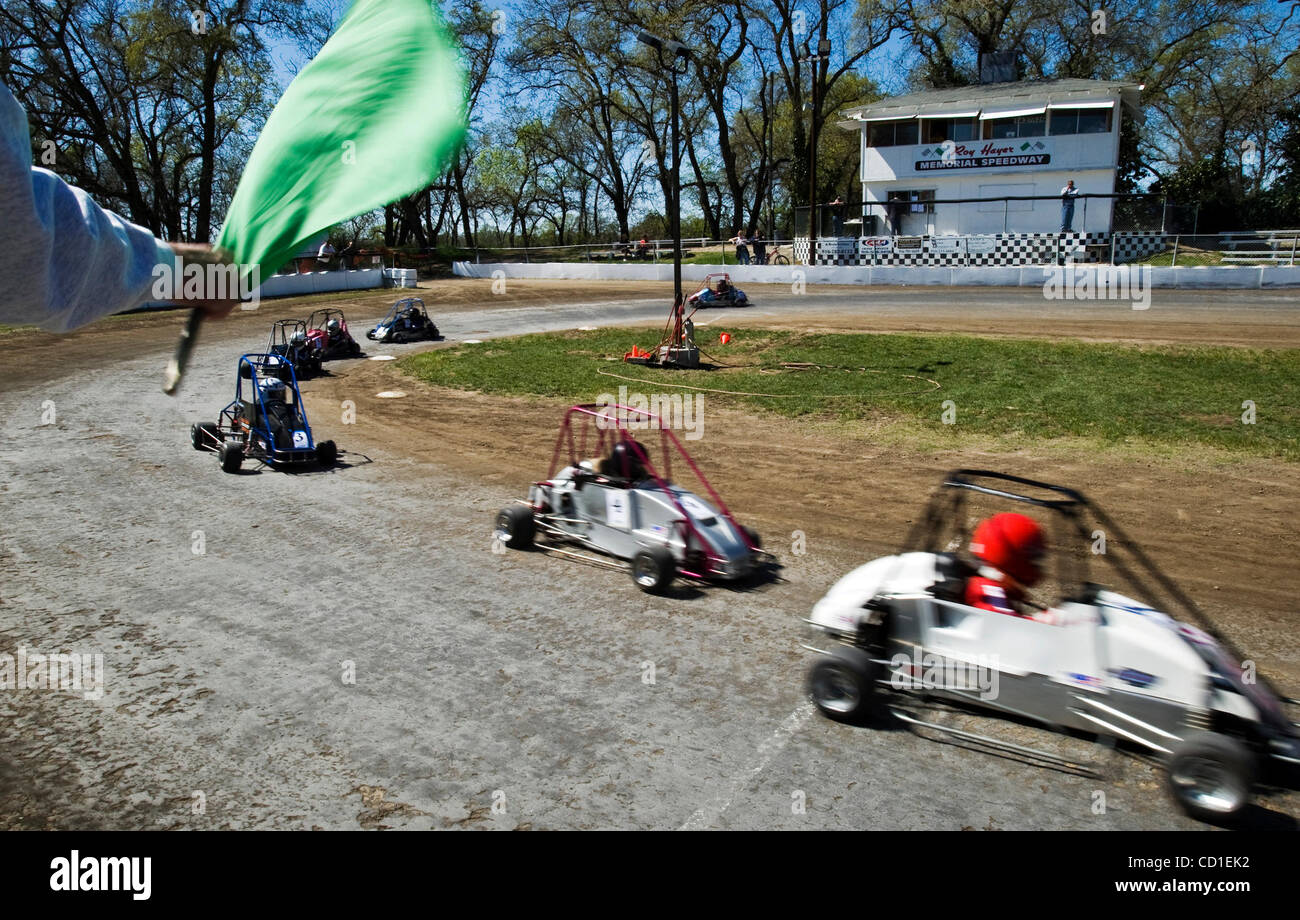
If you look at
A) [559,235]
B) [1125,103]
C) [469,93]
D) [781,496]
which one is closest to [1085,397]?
[781,496]

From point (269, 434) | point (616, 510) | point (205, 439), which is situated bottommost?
point (616, 510)

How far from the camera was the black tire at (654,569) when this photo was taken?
310 inches

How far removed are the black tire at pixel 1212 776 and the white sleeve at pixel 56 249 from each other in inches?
208

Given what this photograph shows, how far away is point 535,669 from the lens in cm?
662

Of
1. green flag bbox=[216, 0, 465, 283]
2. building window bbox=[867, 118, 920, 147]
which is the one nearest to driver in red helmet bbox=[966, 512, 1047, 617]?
green flag bbox=[216, 0, 465, 283]

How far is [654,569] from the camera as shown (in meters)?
7.91

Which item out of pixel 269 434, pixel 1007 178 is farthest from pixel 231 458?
pixel 1007 178

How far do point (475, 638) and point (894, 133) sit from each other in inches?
1410

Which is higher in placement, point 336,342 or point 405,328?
point 405,328

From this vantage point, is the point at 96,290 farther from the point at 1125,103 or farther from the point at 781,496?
the point at 1125,103

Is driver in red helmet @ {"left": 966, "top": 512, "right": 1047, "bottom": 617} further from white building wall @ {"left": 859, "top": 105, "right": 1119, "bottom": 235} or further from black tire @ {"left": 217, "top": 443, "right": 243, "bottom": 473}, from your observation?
white building wall @ {"left": 859, "top": 105, "right": 1119, "bottom": 235}

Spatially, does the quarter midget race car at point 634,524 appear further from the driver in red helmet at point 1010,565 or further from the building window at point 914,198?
the building window at point 914,198

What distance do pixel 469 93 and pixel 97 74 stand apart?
3744cm

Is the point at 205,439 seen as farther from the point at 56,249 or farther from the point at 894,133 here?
the point at 894,133
